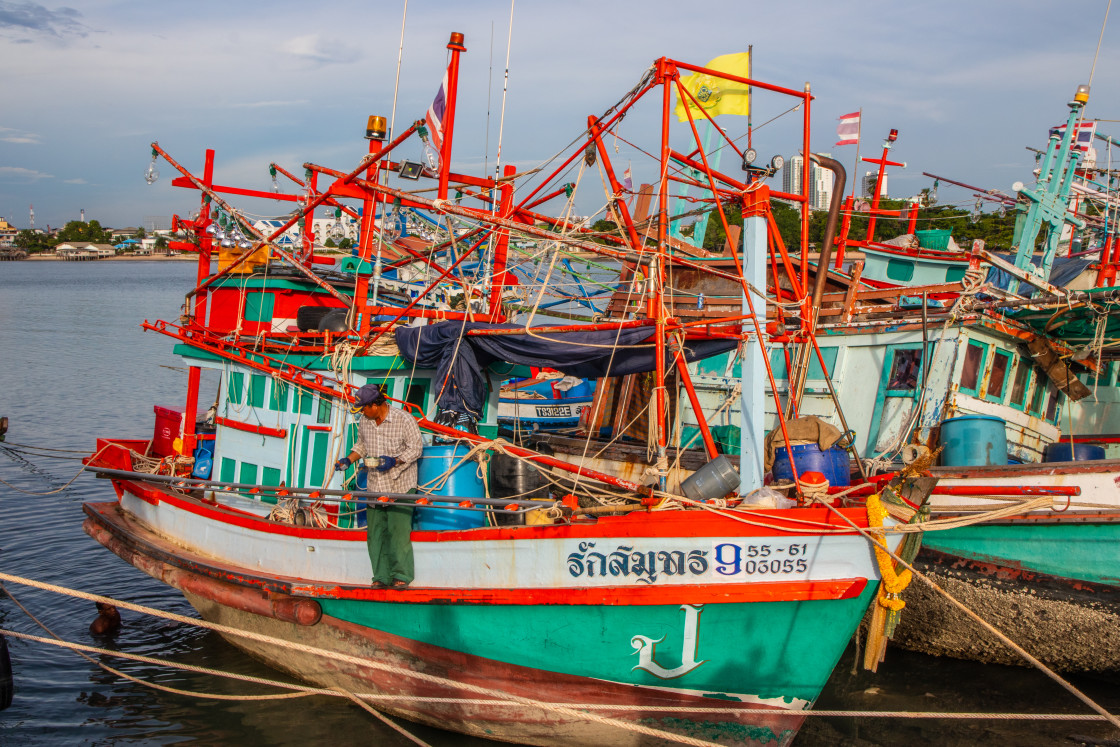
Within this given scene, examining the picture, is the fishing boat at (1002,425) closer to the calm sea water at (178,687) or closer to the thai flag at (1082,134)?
the thai flag at (1082,134)

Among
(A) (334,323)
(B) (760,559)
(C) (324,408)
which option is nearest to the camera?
(B) (760,559)

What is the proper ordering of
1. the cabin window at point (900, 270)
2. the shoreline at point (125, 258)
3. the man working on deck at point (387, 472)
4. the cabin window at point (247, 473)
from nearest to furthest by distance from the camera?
the man working on deck at point (387, 472) < the cabin window at point (247, 473) < the cabin window at point (900, 270) < the shoreline at point (125, 258)

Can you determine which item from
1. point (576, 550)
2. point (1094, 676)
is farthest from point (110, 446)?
point (1094, 676)

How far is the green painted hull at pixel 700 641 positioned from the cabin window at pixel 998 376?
672cm

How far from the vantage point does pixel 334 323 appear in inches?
398

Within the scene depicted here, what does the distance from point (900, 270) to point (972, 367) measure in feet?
36.2

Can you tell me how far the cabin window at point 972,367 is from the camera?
11.6 meters

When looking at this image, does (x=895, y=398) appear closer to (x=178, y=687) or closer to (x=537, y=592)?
(x=537, y=592)

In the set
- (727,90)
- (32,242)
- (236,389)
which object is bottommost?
(236,389)

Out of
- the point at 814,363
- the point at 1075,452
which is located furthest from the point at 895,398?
the point at 1075,452

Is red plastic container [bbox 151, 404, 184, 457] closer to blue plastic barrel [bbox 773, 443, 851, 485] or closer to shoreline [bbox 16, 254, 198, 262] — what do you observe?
blue plastic barrel [bbox 773, 443, 851, 485]

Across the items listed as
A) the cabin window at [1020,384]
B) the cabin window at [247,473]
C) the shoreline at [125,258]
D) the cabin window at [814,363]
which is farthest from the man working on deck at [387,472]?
the shoreline at [125,258]

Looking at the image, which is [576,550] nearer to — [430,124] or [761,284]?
[761,284]

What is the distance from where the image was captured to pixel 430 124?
400 inches
